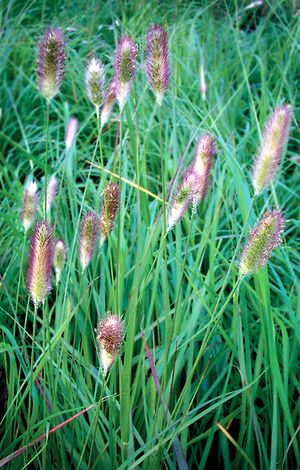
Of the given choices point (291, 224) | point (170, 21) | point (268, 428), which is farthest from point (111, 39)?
point (268, 428)

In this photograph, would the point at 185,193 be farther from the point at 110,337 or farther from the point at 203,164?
the point at 110,337

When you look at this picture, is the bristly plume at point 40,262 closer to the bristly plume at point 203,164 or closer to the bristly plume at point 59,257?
the bristly plume at point 59,257

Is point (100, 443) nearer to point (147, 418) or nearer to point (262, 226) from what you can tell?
point (147, 418)

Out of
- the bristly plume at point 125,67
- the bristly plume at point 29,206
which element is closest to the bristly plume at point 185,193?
the bristly plume at point 125,67

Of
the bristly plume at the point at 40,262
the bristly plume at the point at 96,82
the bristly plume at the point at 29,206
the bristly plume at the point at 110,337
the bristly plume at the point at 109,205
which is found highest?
the bristly plume at the point at 96,82

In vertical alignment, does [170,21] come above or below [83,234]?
above

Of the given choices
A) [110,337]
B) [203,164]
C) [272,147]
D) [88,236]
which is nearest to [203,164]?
[203,164]

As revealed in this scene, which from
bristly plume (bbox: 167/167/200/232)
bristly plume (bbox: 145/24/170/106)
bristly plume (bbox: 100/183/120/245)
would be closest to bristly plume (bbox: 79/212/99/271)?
bristly plume (bbox: 100/183/120/245)
